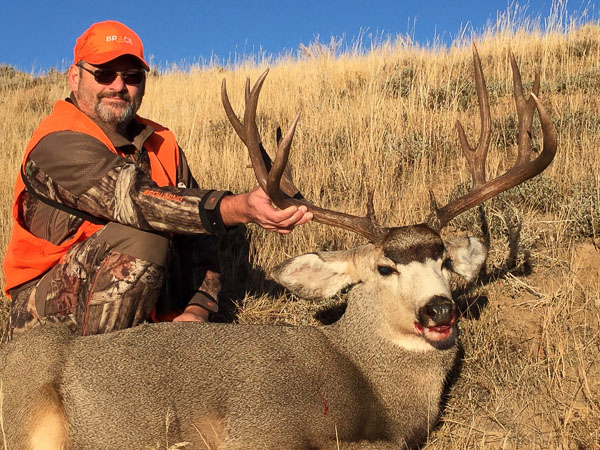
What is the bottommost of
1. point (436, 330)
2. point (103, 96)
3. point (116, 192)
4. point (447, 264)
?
point (436, 330)

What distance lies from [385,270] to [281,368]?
793mm

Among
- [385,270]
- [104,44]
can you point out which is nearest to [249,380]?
[385,270]

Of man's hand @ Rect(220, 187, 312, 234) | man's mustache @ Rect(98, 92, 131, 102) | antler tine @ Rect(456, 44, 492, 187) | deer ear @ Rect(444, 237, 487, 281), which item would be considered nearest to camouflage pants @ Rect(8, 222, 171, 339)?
man's hand @ Rect(220, 187, 312, 234)

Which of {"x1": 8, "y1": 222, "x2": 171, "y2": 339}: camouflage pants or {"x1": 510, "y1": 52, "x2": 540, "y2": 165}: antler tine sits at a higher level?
{"x1": 510, "y1": 52, "x2": 540, "y2": 165}: antler tine

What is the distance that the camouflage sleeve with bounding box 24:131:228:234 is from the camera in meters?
3.80

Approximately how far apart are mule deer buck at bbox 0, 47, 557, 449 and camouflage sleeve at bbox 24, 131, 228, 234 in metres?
0.42

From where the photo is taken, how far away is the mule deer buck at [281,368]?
129 inches

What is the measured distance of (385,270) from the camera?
3717mm

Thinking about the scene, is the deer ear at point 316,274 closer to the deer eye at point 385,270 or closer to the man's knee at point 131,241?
the deer eye at point 385,270

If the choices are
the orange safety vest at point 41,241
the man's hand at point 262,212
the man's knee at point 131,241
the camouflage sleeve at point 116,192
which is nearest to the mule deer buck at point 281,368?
the man's hand at point 262,212

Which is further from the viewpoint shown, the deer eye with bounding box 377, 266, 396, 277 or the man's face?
the man's face

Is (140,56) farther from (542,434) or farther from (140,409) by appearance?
(542,434)

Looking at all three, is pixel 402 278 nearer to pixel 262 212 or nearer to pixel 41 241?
pixel 262 212

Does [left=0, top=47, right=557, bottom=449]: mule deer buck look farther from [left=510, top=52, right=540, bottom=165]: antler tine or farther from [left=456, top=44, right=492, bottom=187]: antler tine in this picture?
[left=456, top=44, right=492, bottom=187]: antler tine
